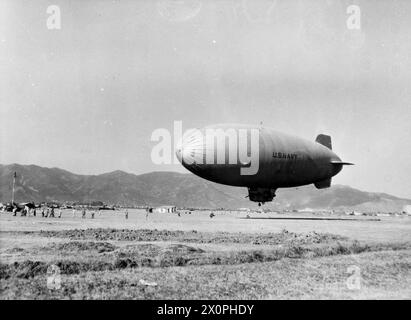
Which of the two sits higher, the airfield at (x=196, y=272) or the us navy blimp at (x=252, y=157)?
the us navy blimp at (x=252, y=157)

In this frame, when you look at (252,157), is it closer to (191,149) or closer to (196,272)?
(191,149)

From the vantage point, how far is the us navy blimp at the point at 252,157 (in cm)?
3812

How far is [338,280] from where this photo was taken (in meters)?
14.4

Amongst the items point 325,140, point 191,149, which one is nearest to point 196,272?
point 191,149

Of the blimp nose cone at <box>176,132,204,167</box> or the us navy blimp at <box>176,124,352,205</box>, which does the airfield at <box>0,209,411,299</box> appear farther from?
the us navy blimp at <box>176,124,352,205</box>

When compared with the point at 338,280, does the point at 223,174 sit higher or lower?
higher

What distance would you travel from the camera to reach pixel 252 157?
132ft

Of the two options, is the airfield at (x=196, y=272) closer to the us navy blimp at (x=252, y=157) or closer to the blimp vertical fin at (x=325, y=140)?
the us navy blimp at (x=252, y=157)

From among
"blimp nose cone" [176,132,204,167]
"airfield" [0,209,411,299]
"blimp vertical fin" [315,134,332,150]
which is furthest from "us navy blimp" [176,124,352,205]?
"airfield" [0,209,411,299]

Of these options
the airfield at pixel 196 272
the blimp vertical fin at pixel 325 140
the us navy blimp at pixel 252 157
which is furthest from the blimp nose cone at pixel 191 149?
the blimp vertical fin at pixel 325 140

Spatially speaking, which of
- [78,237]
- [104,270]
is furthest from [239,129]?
[104,270]

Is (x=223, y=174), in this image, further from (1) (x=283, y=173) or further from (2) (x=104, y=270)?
(2) (x=104, y=270)
